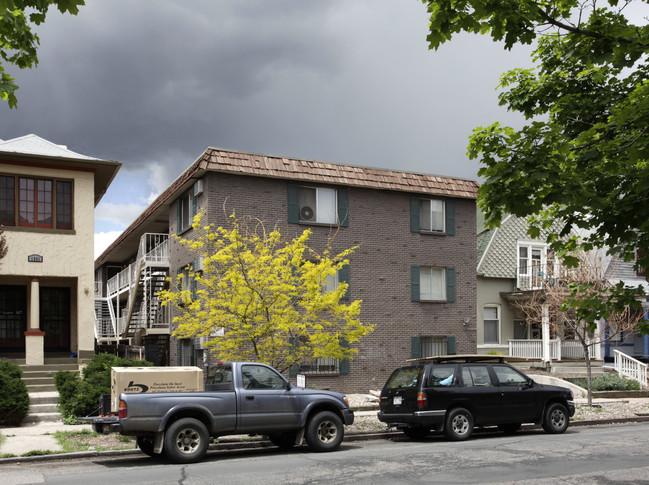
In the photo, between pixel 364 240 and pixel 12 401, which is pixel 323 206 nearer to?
pixel 364 240

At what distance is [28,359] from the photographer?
838 inches

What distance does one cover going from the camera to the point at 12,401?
16.1 m

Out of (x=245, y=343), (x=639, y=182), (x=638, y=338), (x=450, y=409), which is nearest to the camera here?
(x=639, y=182)

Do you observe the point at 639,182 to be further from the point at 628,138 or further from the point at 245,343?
the point at 245,343

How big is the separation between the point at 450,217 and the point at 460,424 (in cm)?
1252

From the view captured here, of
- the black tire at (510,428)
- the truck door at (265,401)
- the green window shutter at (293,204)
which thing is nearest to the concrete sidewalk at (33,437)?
the black tire at (510,428)

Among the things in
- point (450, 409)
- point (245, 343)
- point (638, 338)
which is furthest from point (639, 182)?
point (638, 338)

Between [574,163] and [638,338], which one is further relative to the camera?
[638,338]

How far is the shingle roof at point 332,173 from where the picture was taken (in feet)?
74.4

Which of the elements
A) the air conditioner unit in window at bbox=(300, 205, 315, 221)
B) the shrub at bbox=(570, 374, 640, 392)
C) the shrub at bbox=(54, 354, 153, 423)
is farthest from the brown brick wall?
the shrub at bbox=(54, 354, 153, 423)

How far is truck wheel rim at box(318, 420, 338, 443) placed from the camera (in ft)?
44.7

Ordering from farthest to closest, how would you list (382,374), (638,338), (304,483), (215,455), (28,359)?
(638,338) < (382,374) < (28,359) < (215,455) < (304,483)

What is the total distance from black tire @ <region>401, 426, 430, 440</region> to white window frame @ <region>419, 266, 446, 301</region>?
10306 mm

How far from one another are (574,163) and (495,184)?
1097 mm
